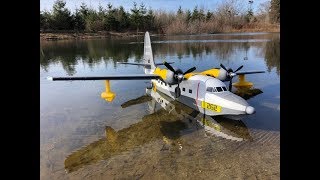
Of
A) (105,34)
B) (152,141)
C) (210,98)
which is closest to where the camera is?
(152,141)

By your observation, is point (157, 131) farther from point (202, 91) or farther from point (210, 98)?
point (202, 91)

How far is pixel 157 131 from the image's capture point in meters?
14.6

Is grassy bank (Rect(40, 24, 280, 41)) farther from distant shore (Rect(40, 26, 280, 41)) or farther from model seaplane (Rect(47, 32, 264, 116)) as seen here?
model seaplane (Rect(47, 32, 264, 116))

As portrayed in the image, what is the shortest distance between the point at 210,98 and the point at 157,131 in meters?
3.72

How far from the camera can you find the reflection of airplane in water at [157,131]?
12.1 metres

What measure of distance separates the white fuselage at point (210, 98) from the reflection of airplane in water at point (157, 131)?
798 millimetres

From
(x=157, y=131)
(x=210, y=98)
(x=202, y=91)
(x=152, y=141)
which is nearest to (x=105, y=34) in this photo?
(x=202, y=91)

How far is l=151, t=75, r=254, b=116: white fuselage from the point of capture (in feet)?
46.5

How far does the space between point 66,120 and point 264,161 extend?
1210cm

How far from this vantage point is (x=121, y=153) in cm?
1220

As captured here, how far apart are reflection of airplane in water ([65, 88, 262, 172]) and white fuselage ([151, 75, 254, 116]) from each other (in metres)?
0.80
